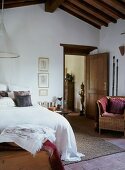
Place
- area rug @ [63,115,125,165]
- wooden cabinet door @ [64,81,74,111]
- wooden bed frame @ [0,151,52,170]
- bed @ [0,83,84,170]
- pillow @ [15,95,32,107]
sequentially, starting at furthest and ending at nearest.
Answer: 1. wooden cabinet door @ [64,81,74,111]
2. pillow @ [15,95,32,107]
3. area rug @ [63,115,125,165]
4. bed @ [0,83,84,170]
5. wooden bed frame @ [0,151,52,170]

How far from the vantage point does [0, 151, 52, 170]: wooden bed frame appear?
2.03 metres

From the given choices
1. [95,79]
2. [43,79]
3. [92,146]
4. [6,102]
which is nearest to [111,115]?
[92,146]

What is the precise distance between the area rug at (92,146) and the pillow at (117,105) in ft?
2.43

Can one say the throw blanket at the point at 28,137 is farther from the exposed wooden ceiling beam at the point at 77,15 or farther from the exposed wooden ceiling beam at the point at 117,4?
the exposed wooden ceiling beam at the point at 77,15

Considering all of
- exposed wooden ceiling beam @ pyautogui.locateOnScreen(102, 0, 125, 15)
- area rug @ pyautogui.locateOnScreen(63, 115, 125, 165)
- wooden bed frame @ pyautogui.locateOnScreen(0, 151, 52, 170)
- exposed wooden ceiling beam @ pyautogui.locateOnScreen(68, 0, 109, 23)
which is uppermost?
exposed wooden ceiling beam @ pyautogui.locateOnScreen(68, 0, 109, 23)

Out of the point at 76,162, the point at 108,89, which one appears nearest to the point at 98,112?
the point at 108,89

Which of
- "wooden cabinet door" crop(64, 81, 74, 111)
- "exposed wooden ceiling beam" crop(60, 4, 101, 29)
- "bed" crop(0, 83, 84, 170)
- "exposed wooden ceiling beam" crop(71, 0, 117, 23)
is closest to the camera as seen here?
"bed" crop(0, 83, 84, 170)

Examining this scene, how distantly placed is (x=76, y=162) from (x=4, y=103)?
78.3 inches

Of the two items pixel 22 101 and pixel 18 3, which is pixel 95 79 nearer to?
pixel 22 101

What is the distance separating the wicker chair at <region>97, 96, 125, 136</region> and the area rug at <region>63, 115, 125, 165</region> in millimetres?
373

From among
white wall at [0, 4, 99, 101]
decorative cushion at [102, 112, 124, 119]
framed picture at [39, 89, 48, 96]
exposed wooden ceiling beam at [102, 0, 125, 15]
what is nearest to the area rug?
decorative cushion at [102, 112, 124, 119]

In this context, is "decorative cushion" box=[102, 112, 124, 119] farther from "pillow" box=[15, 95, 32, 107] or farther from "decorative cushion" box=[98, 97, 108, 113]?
"pillow" box=[15, 95, 32, 107]

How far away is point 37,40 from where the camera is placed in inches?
237

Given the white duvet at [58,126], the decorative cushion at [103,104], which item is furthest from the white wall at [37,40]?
the white duvet at [58,126]
